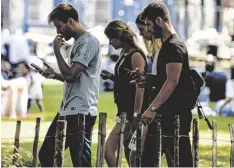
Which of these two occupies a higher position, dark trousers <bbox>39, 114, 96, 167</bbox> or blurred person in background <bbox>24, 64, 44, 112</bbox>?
blurred person in background <bbox>24, 64, 44, 112</bbox>

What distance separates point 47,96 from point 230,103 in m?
1.90

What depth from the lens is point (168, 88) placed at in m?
4.82

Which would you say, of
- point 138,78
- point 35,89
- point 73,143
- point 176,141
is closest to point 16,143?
point 73,143

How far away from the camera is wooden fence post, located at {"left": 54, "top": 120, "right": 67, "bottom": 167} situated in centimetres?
491

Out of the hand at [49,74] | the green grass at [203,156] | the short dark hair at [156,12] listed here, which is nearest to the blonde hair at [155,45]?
the short dark hair at [156,12]

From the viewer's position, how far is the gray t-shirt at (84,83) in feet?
17.0

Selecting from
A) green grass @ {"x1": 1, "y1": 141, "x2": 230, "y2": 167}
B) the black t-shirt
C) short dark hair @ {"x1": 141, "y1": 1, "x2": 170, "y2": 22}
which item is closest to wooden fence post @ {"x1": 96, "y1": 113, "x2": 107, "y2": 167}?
the black t-shirt

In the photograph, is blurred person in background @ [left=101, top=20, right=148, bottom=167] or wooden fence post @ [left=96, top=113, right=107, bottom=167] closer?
wooden fence post @ [left=96, top=113, right=107, bottom=167]

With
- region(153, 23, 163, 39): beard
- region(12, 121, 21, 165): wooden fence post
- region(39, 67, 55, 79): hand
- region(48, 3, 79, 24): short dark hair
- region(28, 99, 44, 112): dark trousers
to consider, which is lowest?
region(12, 121, 21, 165): wooden fence post

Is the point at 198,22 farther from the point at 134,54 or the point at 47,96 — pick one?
the point at 134,54

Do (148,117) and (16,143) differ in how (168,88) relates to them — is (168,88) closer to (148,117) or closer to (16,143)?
(148,117)

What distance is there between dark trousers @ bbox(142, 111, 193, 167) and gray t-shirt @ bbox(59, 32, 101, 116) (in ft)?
1.21

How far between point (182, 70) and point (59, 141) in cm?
76

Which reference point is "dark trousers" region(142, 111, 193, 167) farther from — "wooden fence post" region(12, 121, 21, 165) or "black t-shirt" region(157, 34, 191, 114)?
"wooden fence post" region(12, 121, 21, 165)
